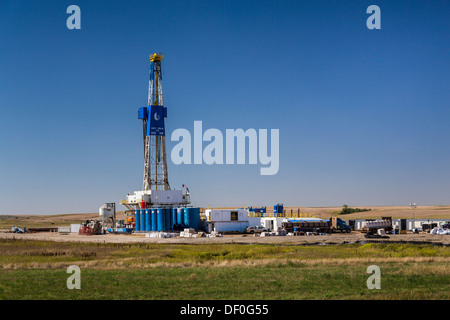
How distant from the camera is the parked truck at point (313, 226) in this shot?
61500 mm

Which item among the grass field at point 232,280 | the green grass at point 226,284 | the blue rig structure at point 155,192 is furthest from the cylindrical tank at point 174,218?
the green grass at point 226,284

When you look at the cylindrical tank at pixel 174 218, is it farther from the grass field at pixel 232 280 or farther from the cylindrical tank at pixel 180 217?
the grass field at pixel 232 280

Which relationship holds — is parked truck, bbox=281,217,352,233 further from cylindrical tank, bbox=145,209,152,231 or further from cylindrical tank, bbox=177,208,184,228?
cylindrical tank, bbox=145,209,152,231

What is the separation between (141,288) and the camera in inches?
671

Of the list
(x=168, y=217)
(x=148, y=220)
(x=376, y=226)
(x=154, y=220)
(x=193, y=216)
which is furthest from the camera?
(x=148, y=220)

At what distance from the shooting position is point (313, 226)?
2472 inches

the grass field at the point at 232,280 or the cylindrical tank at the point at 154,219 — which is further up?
the grass field at the point at 232,280

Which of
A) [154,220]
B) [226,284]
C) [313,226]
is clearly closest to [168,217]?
[154,220]

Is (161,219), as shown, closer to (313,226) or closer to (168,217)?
(168,217)

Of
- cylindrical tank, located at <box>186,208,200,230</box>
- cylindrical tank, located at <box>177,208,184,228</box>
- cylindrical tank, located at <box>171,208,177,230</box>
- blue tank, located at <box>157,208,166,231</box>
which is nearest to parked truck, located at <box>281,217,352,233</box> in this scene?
cylindrical tank, located at <box>186,208,200,230</box>
